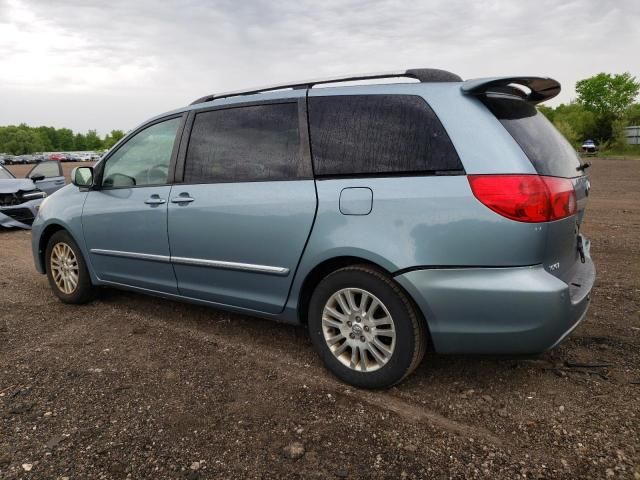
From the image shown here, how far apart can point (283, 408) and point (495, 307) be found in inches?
49.9

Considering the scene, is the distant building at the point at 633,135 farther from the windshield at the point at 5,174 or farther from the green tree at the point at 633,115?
the windshield at the point at 5,174

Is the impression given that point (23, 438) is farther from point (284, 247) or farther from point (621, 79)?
point (621, 79)

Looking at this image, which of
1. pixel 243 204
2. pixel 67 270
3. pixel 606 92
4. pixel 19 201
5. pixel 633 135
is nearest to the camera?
pixel 243 204

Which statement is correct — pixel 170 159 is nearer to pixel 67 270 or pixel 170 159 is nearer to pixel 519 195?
pixel 67 270

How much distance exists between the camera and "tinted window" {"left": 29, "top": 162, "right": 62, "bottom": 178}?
11480 mm

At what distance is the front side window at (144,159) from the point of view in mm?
4035

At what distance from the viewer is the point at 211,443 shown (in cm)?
257

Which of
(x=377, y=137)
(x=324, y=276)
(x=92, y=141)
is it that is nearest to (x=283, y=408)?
(x=324, y=276)

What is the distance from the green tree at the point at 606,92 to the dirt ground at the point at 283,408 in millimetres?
83039

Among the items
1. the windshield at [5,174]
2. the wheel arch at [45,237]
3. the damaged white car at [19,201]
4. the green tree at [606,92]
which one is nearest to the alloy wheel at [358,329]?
the wheel arch at [45,237]

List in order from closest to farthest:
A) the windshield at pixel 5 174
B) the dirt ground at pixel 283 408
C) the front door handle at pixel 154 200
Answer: the dirt ground at pixel 283 408, the front door handle at pixel 154 200, the windshield at pixel 5 174

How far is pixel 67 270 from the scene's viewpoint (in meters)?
4.86

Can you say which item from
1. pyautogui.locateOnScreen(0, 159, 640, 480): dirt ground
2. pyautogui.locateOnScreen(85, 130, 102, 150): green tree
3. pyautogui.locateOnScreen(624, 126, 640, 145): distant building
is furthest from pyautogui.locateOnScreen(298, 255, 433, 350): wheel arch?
pyautogui.locateOnScreen(85, 130, 102, 150): green tree

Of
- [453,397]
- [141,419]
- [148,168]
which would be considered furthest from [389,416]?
[148,168]
